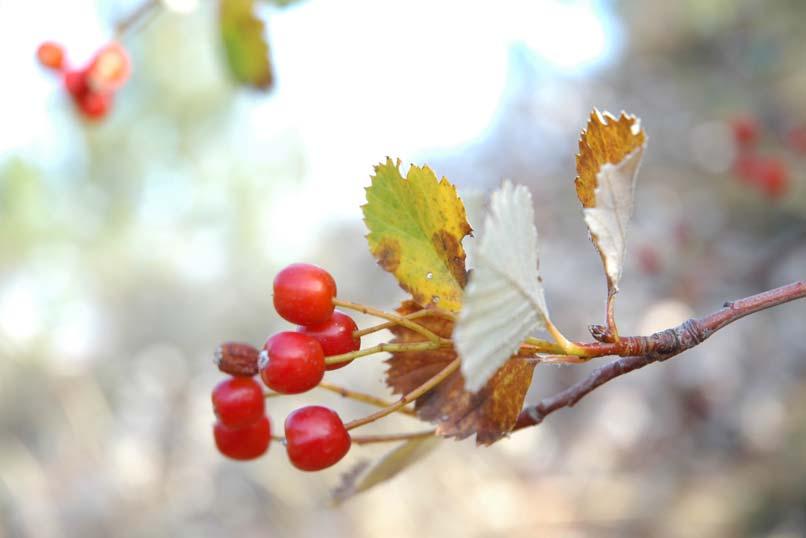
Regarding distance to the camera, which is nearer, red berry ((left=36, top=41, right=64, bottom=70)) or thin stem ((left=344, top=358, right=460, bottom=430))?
thin stem ((left=344, top=358, right=460, bottom=430))

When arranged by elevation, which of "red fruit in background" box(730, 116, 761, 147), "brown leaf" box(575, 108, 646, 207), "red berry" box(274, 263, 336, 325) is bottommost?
"red berry" box(274, 263, 336, 325)

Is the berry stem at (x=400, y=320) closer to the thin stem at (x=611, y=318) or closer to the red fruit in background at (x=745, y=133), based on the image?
the thin stem at (x=611, y=318)

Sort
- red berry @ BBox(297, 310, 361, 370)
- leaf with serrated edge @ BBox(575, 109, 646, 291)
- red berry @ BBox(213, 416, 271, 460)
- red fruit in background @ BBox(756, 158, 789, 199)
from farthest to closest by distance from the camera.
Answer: red fruit in background @ BBox(756, 158, 789, 199) < red berry @ BBox(213, 416, 271, 460) < red berry @ BBox(297, 310, 361, 370) < leaf with serrated edge @ BBox(575, 109, 646, 291)

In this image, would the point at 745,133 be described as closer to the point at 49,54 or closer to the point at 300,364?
the point at 49,54

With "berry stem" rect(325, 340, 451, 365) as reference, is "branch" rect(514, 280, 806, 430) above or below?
below

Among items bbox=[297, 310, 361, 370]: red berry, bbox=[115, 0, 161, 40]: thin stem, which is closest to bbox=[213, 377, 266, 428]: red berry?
bbox=[297, 310, 361, 370]: red berry

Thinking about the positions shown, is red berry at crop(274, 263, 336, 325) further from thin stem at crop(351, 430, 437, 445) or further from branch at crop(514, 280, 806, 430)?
branch at crop(514, 280, 806, 430)

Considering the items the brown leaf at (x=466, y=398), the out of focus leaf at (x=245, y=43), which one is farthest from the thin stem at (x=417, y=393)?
the out of focus leaf at (x=245, y=43)
